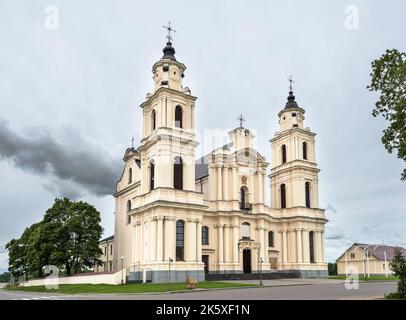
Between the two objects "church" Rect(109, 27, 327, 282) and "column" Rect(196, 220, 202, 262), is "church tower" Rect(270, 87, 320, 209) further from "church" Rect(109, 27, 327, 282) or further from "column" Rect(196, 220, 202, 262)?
"column" Rect(196, 220, 202, 262)

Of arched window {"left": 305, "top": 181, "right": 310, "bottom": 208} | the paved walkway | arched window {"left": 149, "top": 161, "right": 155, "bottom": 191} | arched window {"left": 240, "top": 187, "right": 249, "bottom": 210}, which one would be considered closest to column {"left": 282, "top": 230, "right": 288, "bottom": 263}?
arched window {"left": 305, "top": 181, "right": 310, "bottom": 208}

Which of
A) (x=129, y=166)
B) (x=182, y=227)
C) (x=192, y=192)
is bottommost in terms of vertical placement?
(x=182, y=227)

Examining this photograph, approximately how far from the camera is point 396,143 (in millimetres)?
22031

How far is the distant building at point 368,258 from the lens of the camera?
78875 mm

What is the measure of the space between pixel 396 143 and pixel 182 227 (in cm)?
2825

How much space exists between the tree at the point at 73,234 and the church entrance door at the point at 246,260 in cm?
1677

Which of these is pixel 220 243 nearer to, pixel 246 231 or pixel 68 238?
pixel 246 231

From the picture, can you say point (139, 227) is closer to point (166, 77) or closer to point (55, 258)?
point (55, 258)

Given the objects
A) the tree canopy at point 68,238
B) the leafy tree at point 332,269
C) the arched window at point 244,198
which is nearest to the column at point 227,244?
the arched window at point 244,198

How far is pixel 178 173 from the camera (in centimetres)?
4794

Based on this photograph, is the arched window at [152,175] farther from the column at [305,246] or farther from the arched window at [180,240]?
the column at [305,246]
